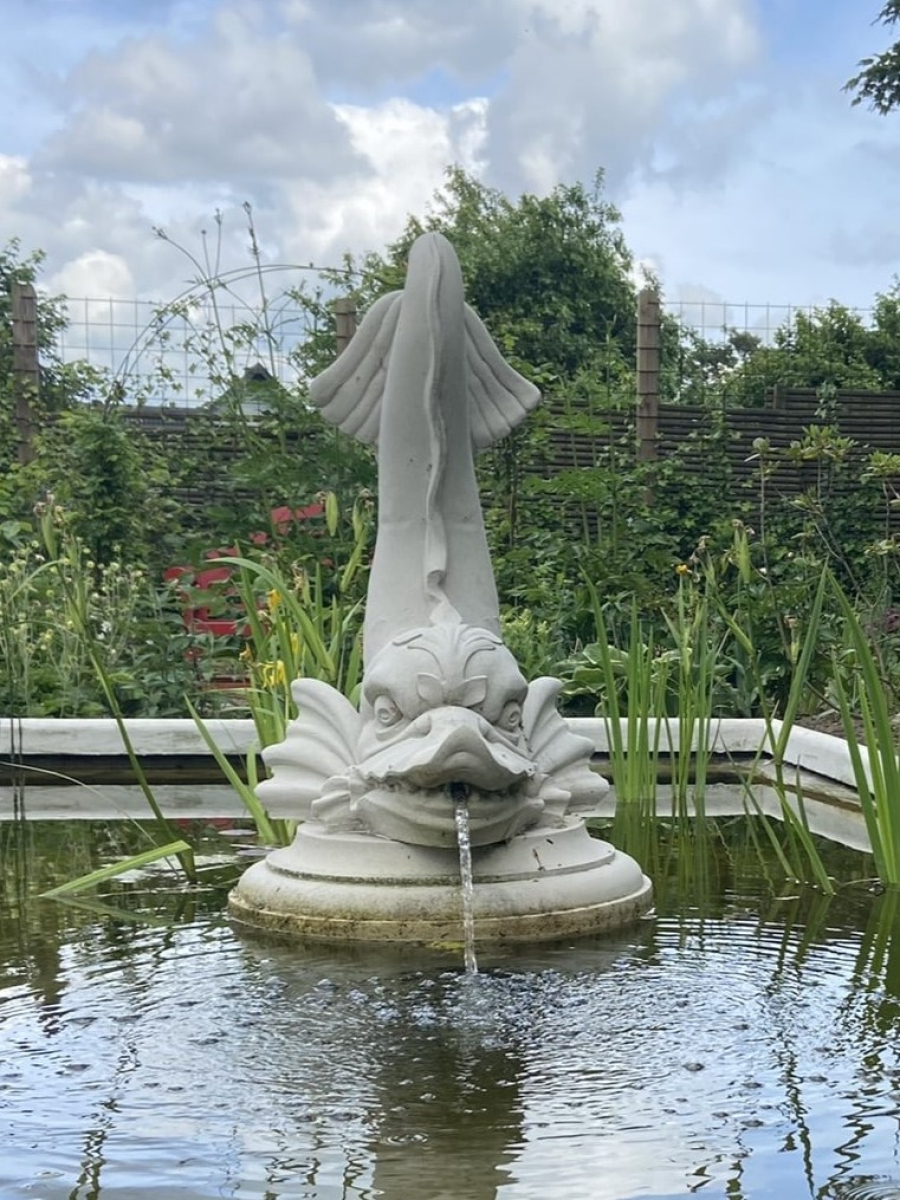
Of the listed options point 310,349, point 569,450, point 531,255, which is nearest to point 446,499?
point 310,349

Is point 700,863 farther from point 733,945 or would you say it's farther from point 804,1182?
point 804,1182

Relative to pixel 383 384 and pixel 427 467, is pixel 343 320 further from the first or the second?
pixel 427 467

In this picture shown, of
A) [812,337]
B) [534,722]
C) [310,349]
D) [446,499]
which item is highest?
[812,337]

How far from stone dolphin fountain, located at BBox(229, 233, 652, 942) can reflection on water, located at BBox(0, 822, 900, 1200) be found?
0.37ft

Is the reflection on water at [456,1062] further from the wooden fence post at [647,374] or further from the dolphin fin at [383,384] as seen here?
the wooden fence post at [647,374]

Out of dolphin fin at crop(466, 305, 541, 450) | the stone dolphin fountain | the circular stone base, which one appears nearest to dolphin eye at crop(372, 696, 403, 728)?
the stone dolphin fountain

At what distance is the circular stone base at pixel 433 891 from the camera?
321 centimetres

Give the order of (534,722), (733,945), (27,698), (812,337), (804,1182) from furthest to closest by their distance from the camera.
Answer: (812,337)
(27,698)
(534,722)
(733,945)
(804,1182)

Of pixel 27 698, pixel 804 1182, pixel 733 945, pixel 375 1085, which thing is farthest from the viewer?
pixel 27 698

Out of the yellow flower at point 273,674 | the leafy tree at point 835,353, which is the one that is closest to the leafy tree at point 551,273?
the leafy tree at point 835,353

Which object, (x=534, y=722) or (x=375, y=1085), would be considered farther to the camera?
(x=534, y=722)

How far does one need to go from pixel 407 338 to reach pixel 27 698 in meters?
2.93

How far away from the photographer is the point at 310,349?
8.12m

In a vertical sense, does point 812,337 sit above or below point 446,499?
above
